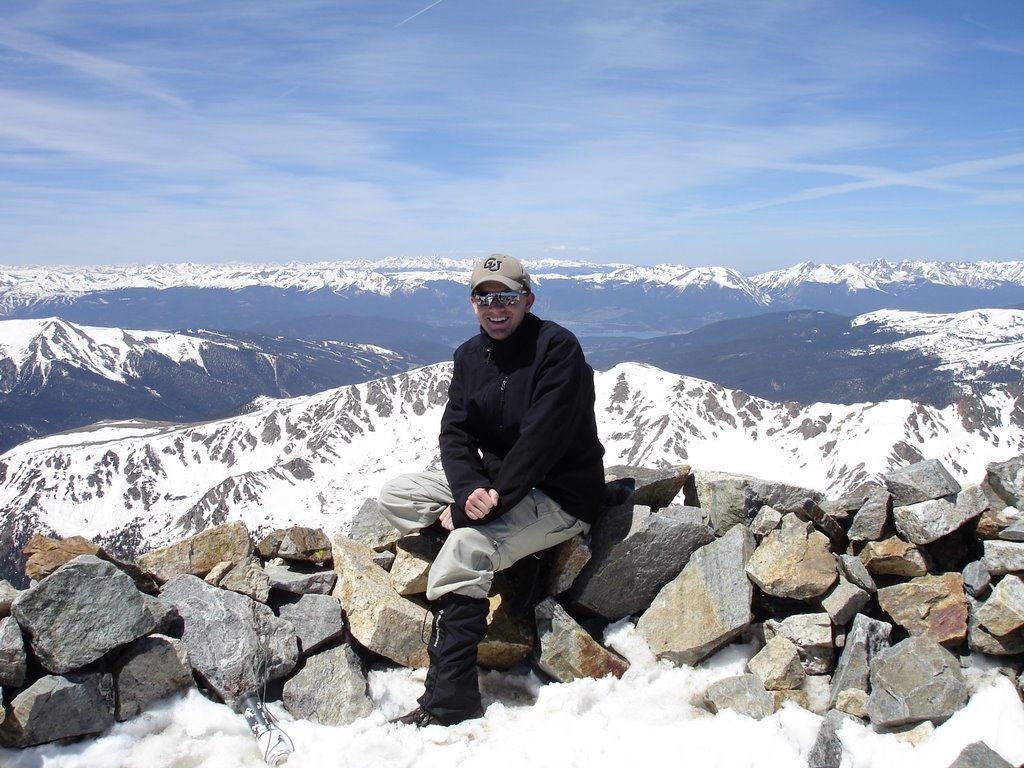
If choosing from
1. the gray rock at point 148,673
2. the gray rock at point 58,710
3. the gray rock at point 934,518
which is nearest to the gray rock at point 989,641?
the gray rock at point 934,518

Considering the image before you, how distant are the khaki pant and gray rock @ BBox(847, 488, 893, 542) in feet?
13.0

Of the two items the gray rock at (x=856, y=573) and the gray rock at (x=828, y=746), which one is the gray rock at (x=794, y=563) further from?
the gray rock at (x=828, y=746)

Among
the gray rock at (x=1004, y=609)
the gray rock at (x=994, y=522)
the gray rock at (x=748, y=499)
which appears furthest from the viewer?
the gray rock at (x=748, y=499)

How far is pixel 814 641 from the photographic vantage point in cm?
805

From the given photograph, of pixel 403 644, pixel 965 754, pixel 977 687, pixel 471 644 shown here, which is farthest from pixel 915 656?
pixel 403 644

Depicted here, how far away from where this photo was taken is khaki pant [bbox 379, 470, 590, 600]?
25.6 feet

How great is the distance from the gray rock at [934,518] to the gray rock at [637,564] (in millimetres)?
2693

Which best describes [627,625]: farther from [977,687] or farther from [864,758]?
[977,687]

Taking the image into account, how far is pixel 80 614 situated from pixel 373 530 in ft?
15.8

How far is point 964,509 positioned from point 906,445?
224704 millimetres

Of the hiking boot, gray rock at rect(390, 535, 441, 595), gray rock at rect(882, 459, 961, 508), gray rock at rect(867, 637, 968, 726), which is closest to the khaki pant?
gray rock at rect(390, 535, 441, 595)

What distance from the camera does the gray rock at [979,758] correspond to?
5910 millimetres

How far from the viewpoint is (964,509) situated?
873cm

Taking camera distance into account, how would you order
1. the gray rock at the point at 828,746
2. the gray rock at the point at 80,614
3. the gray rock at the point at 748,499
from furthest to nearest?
the gray rock at the point at 748,499 < the gray rock at the point at 80,614 < the gray rock at the point at 828,746
